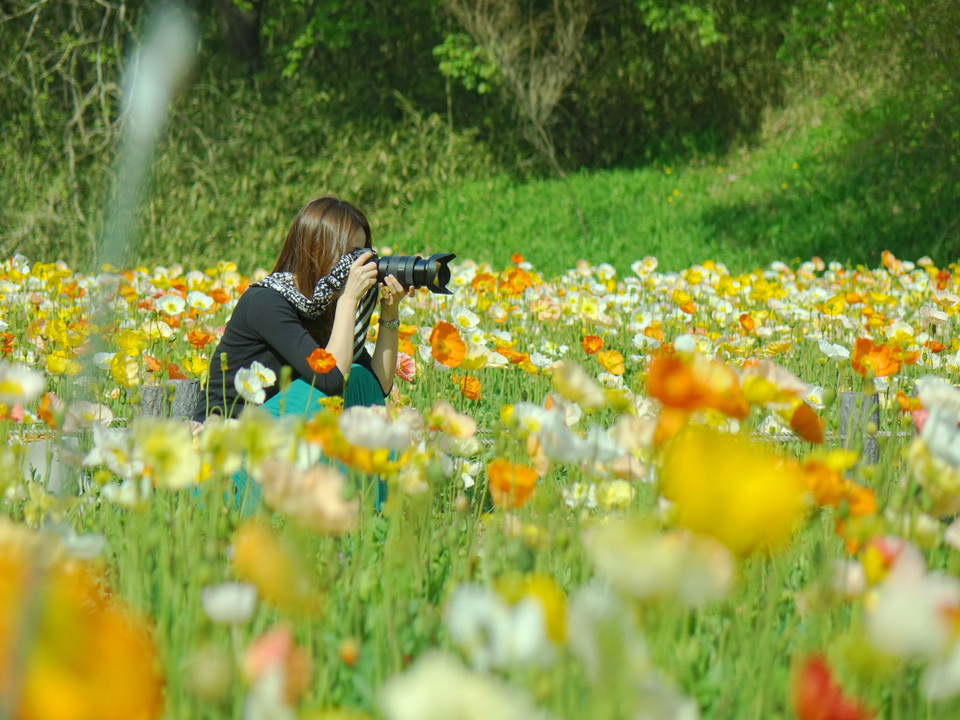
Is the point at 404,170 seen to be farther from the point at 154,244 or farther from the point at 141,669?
the point at 141,669

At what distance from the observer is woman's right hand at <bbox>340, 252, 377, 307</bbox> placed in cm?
258

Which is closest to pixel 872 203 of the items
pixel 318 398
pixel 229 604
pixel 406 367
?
pixel 406 367

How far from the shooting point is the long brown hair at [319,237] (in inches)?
108

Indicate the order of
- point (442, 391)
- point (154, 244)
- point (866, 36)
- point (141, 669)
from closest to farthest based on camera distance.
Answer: point (141, 669), point (442, 391), point (866, 36), point (154, 244)

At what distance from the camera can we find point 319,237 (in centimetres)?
276

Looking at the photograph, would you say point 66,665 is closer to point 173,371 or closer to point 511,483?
point 511,483

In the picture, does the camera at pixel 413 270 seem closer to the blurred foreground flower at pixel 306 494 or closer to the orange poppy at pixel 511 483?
the orange poppy at pixel 511 483

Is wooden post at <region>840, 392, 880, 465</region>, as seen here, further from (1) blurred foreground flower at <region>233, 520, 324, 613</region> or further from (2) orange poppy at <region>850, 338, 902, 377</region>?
(1) blurred foreground flower at <region>233, 520, 324, 613</region>

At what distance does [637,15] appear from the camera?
41.3 feet

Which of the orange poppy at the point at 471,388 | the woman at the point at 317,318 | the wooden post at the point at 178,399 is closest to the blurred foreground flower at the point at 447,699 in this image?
the orange poppy at the point at 471,388

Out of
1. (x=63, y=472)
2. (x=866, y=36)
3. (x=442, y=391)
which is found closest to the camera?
(x=63, y=472)

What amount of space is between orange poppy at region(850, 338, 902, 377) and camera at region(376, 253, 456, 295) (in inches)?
46.1

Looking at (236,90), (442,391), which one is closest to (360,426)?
(442,391)

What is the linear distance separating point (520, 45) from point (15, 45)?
561 cm
